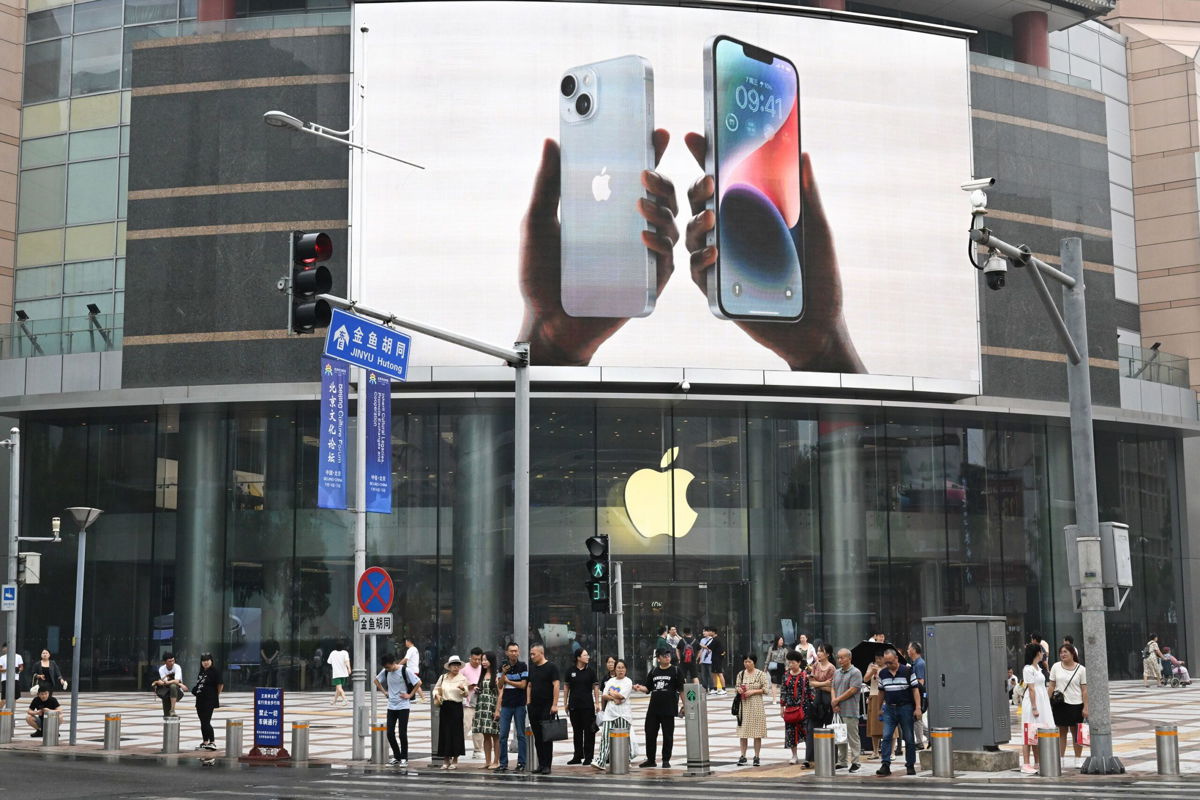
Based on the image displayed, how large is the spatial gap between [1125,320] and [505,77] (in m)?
25.2

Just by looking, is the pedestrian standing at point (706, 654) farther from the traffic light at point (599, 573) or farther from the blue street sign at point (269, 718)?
the blue street sign at point (269, 718)

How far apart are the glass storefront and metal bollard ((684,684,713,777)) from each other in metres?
20.1

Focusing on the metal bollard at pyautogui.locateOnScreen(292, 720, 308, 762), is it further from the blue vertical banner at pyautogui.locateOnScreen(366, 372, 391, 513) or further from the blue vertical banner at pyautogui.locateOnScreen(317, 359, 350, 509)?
the blue vertical banner at pyautogui.locateOnScreen(317, 359, 350, 509)

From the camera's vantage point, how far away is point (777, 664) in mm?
38938

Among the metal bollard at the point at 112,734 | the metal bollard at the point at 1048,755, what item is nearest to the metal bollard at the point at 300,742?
the metal bollard at the point at 112,734

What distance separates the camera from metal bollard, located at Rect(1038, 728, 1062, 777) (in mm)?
19234

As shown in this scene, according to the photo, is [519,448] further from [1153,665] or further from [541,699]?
[1153,665]

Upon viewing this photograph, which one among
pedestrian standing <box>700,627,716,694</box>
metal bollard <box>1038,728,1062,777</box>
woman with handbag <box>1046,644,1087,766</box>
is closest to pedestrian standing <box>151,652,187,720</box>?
pedestrian standing <box>700,627,716,694</box>

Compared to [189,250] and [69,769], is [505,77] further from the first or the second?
[69,769]

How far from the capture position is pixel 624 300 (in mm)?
41406

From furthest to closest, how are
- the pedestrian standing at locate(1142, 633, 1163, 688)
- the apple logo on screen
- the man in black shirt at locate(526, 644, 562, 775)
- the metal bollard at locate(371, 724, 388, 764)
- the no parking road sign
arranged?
the pedestrian standing at locate(1142, 633, 1163, 688), the apple logo on screen, the metal bollard at locate(371, 724, 388, 764), the no parking road sign, the man in black shirt at locate(526, 644, 562, 775)

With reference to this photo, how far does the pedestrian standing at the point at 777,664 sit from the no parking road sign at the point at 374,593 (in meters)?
17.8

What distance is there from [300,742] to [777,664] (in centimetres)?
1857

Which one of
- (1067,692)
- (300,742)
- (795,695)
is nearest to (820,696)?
(795,695)
